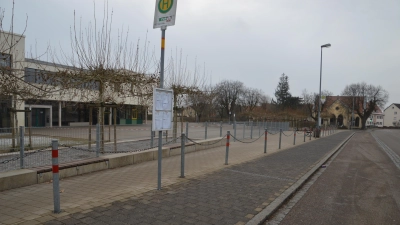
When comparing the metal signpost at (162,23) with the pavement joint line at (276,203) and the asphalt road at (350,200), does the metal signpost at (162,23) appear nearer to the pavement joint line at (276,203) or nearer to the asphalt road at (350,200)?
the pavement joint line at (276,203)

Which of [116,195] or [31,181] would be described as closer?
[116,195]

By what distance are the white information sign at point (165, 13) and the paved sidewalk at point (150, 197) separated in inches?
143

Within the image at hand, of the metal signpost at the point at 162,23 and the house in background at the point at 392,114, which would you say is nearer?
the metal signpost at the point at 162,23

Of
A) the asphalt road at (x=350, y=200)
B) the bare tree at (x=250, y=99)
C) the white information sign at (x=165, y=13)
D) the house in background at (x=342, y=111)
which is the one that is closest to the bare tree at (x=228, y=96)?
the bare tree at (x=250, y=99)

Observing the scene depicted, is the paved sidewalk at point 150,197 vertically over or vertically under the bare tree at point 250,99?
under

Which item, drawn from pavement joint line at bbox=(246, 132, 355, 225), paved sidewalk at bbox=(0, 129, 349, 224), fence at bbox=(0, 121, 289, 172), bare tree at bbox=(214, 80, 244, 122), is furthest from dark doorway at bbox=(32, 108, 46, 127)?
bare tree at bbox=(214, 80, 244, 122)

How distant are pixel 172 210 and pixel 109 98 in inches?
301

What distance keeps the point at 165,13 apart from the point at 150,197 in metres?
3.92

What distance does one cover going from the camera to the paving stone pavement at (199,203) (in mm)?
4445

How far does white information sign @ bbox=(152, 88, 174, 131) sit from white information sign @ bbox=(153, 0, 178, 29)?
58.8 inches

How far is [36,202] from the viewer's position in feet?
16.9

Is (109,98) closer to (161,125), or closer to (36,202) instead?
(161,125)

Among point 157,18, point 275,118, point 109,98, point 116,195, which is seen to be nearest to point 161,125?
point 116,195

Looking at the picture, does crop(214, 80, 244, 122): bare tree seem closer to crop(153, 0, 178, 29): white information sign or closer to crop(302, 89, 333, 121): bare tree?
crop(302, 89, 333, 121): bare tree
